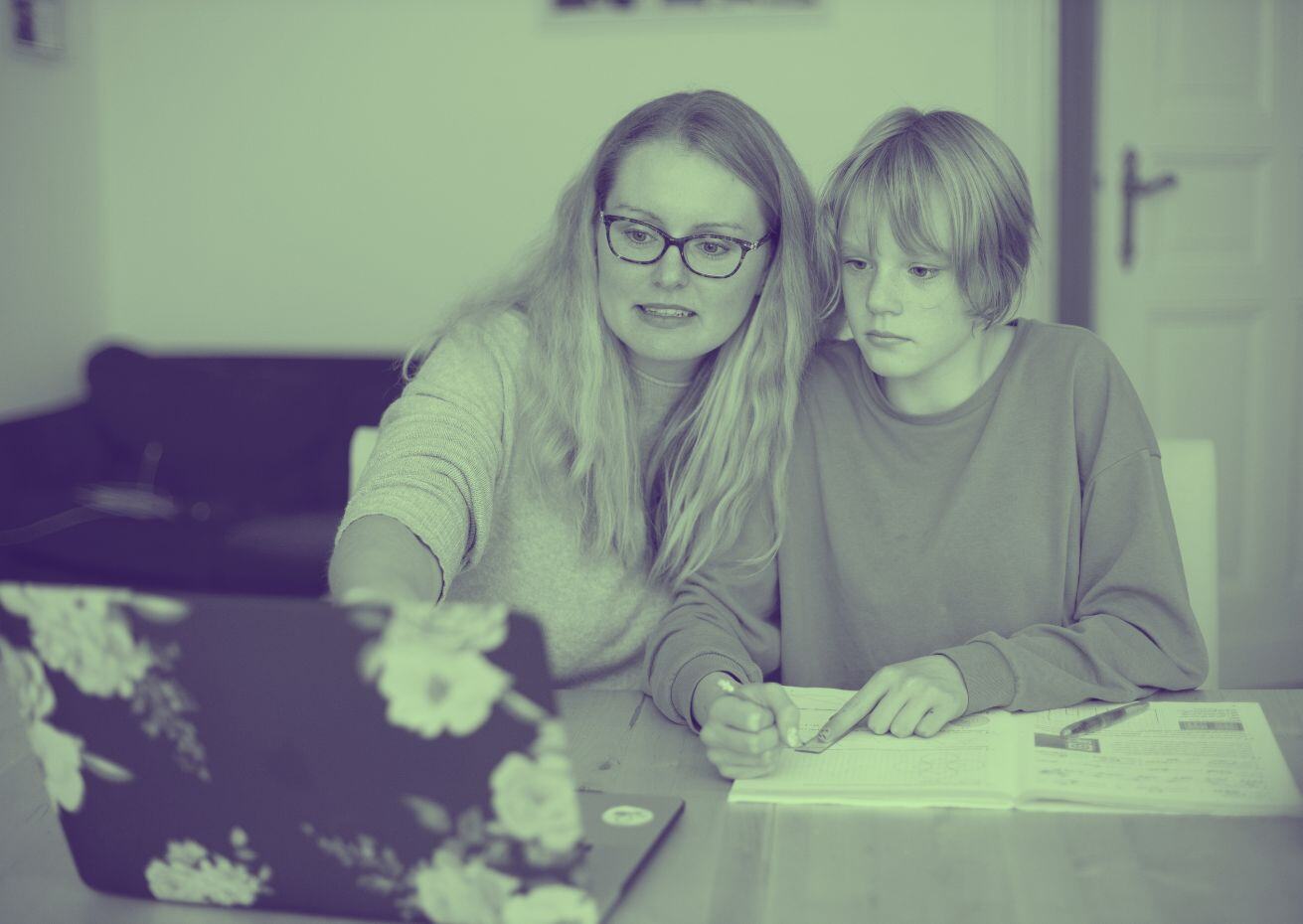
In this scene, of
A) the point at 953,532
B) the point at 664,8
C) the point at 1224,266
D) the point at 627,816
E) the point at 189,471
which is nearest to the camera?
the point at 627,816

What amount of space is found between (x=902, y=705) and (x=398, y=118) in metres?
2.92

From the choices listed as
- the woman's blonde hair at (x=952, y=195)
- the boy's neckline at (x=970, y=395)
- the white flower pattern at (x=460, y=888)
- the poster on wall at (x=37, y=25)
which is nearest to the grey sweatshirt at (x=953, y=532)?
the boy's neckline at (x=970, y=395)

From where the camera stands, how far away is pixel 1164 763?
104cm

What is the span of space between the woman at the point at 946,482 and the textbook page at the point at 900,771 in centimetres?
13

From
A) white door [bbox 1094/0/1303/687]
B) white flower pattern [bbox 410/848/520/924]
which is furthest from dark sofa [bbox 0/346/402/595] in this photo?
white flower pattern [bbox 410/848/520/924]

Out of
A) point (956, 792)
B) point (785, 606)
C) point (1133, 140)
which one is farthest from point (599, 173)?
point (1133, 140)

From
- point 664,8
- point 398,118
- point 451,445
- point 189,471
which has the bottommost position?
point 189,471

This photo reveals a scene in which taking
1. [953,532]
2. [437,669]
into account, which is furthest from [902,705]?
[437,669]

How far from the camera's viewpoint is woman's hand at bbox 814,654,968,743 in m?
1.11

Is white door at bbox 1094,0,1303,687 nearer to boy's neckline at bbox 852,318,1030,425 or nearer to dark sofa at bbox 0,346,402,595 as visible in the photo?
dark sofa at bbox 0,346,402,595

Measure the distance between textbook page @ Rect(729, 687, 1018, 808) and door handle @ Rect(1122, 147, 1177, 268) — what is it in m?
2.29

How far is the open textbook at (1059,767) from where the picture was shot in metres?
0.97

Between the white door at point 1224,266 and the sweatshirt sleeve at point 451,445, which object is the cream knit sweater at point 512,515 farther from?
the white door at point 1224,266

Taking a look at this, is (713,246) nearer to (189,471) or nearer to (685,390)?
(685,390)
